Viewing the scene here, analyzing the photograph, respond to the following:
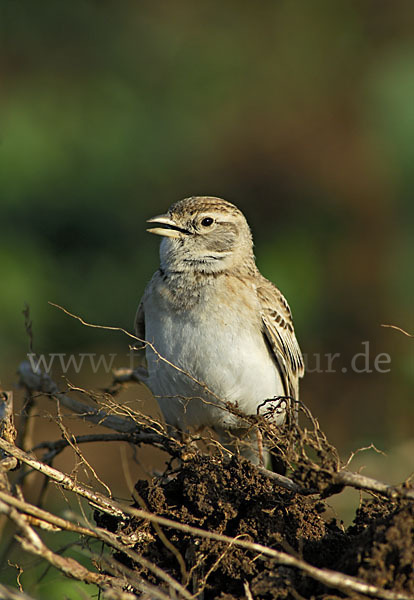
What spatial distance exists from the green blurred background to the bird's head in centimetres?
272

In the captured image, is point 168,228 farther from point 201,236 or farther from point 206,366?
point 206,366

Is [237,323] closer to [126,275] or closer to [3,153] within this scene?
[126,275]

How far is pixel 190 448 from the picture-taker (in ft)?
11.1

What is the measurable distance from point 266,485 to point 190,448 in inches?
17.1

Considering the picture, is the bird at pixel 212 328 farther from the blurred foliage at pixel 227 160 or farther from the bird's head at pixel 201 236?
the blurred foliage at pixel 227 160

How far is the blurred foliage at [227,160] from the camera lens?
7.89m

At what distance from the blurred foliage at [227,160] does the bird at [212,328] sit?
2747 millimetres

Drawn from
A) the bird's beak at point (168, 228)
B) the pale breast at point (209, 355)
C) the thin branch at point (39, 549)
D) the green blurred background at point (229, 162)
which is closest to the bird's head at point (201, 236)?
the bird's beak at point (168, 228)

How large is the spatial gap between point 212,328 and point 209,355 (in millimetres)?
158

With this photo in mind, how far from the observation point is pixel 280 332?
4.54 m

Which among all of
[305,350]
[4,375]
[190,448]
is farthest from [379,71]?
[190,448]

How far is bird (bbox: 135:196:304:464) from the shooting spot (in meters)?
4.12

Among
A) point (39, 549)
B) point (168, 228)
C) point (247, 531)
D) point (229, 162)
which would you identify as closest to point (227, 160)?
point (229, 162)

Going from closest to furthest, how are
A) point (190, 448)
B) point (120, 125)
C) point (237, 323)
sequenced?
point (190, 448), point (237, 323), point (120, 125)
